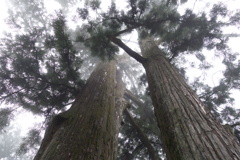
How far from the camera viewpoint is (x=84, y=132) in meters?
2.21

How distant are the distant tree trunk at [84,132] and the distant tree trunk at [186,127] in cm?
81

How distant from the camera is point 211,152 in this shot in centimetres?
121

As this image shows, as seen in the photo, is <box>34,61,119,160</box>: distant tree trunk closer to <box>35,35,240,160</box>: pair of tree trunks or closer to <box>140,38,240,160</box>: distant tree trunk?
<box>35,35,240,160</box>: pair of tree trunks

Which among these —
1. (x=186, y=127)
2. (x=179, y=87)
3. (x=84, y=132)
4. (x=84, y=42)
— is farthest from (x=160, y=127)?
(x=84, y=42)

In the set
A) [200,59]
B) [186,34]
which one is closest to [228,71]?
[200,59]

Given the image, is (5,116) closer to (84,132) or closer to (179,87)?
(84,132)

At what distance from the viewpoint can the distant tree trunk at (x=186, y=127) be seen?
1.25 metres

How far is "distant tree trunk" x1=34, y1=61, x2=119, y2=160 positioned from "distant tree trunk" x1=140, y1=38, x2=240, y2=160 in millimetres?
805

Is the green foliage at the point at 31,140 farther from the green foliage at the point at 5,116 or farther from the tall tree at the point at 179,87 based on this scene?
the tall tree at the point at 179,87

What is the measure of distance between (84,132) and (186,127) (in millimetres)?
1273

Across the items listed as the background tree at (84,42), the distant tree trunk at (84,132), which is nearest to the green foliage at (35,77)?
the background tree at (84,42)

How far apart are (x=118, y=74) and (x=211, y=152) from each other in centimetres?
552

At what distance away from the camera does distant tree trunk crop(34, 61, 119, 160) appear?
75.4 inches

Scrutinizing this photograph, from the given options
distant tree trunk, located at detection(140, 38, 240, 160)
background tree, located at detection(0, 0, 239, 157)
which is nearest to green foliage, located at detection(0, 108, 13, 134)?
background tree, located at detection(0, 0, 239, 157)
